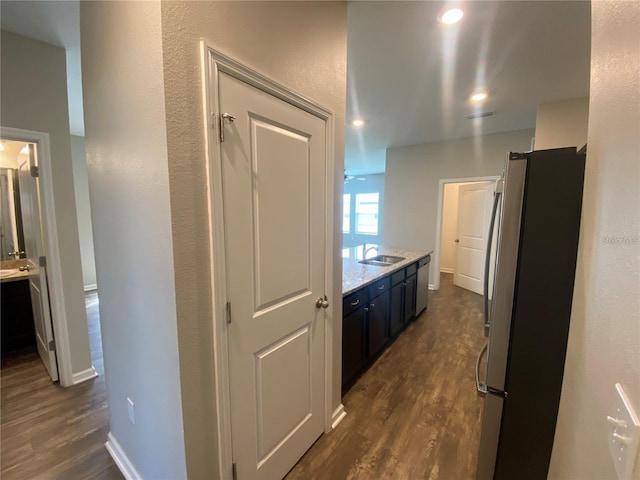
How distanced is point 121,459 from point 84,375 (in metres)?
1.30

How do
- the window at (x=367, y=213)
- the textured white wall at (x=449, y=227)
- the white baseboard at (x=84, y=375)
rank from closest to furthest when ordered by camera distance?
1. the white baseboard at (x=84, y=375)
2. the textured white wall at (x=449, y=227)
3. the window at (x=367, y=213)

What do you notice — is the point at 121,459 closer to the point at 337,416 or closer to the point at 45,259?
the point at 337,416

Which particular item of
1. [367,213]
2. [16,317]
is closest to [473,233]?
[367,213]

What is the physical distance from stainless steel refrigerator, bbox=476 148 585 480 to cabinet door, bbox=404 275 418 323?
2.08m

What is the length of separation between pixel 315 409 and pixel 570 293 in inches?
59.7

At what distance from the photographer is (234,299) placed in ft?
4.00

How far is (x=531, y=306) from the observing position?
1220 mm

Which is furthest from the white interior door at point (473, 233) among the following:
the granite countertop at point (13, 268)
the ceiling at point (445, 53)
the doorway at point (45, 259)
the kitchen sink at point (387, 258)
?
the granite countertop at point (13, 268)

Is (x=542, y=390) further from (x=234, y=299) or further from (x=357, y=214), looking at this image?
(x=357, y=214)

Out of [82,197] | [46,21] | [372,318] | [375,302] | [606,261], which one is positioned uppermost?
[46,21]

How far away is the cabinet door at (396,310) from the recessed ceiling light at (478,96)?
90.7 inches

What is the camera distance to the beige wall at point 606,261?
1.63ft

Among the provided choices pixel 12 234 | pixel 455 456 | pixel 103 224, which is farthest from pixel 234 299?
pixel 12 234

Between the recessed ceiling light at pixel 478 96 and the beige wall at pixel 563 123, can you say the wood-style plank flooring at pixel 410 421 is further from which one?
the recessed ceiling light at pixel 478 96
